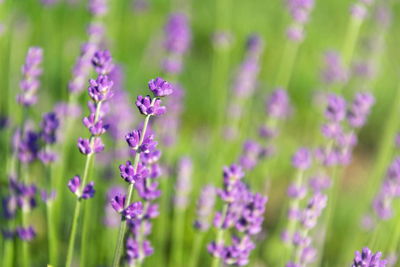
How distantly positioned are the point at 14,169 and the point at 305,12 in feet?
5.08

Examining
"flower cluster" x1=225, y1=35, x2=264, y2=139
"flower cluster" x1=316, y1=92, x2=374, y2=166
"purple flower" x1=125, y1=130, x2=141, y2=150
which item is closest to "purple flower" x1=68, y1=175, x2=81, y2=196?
"purple flower" x1=125, y1=130, x2=141, y2=150

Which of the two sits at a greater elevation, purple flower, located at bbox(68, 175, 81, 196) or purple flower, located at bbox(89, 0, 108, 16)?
purple flower, located at bbox(89, 0, 108, 16)

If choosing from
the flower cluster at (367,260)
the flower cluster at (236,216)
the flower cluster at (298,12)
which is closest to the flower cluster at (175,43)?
the flower cluster at (298,12)

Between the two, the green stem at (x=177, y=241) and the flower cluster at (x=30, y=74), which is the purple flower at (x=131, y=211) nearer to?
the flower cluster at (x=30, y=74)

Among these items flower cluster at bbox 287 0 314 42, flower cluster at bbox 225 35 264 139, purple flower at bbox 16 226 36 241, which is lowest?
purple flower at bbox 16 226 36 241

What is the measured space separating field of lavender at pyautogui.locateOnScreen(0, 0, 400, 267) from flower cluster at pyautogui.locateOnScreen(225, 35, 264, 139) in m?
0.01

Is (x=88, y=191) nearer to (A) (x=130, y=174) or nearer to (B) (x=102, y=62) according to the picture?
(A) (x=130, y=174)

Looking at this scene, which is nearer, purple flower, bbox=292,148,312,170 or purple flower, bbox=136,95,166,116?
purple flower, bbox=136,95,166,116

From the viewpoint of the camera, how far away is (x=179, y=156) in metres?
3.84

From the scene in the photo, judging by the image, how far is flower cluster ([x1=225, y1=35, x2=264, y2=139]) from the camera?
3.02 metres

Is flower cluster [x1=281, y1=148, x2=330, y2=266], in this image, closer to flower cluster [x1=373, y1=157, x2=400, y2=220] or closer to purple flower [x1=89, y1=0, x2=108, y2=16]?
flower cluster [x1=373, y1=157, x2=400, y2=220]

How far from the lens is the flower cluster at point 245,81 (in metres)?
3.02

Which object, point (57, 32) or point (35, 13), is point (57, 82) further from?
point (35, 13)

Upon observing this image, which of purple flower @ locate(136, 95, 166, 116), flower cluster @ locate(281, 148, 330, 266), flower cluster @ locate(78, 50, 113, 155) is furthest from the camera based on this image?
flower cluster @ locate(281, 148, 330, 266)
